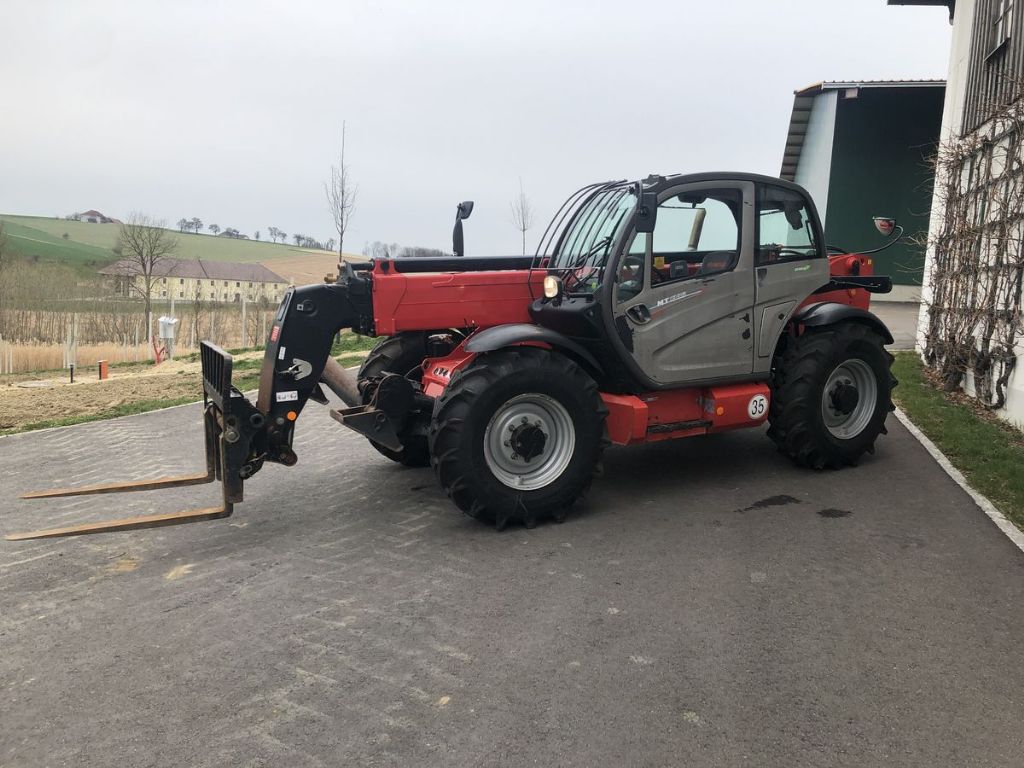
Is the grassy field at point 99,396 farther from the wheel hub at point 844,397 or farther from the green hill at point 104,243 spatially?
the green hill at point 104,243

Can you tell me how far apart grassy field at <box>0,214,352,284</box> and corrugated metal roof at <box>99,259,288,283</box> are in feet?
3.75

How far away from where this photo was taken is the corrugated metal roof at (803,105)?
70.4 ft

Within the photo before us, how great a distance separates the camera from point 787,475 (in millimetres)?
6699

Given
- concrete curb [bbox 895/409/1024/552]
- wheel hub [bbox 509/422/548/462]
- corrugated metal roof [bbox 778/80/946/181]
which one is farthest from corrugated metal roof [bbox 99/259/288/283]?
concrete curb [bbox 895/409/1024/552]

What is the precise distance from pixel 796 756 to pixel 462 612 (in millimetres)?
1865

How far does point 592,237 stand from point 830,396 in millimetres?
2648

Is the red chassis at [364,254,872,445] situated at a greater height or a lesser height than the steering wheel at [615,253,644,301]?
lesser

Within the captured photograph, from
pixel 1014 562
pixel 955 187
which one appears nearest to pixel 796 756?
pixel 1014 562

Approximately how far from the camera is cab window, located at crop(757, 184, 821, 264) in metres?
6.37

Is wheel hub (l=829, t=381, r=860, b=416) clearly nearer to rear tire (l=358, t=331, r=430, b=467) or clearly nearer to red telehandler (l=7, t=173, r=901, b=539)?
red telehandler (l=7, t=173, r=901, b=539)

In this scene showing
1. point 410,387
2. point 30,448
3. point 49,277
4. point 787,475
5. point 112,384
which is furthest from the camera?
point 49,277

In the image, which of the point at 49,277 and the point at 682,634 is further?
the point at 49,277

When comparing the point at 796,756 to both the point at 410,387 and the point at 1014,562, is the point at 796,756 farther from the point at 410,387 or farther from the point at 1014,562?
the point at 410,387

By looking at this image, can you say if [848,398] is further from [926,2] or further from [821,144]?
[821,144]
